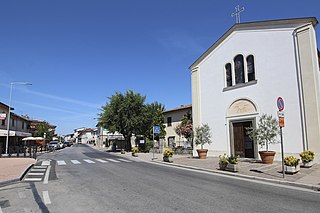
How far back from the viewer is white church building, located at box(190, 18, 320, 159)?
15141 mm

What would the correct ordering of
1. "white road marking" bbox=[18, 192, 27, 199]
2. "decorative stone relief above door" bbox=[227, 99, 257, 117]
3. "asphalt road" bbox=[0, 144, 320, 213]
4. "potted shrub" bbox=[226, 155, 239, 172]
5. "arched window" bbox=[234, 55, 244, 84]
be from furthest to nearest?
1. "arched window" bbox=[234, 55, 244, 84]
2. "decorative stone relief above door" bbox=[227, 99, 257, 117]
3. "potted shrub" bbox=[226, 155, 239, 172]
4. "white road marking" bbox=[18, 192, 27, 199]
5. "asphalt road" bbox=[0, 144, 320, 213]

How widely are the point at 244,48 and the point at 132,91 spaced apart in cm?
1970

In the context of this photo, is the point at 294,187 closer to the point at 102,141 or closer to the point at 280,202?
the point at 280,202

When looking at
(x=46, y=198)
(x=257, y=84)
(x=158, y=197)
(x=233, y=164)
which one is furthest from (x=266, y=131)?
(x=46, y=198)

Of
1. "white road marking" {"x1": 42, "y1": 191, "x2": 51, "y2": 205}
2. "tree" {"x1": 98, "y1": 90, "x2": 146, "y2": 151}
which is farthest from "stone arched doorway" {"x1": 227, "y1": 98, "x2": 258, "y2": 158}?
"tree" {"x1": 98, "y1": 90, "x2": 146, "y2": 151}

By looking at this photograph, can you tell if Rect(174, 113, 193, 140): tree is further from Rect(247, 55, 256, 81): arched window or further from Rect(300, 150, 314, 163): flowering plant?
Rect(300, 150, 314, 163): flowering plant

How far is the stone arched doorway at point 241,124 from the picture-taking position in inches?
705

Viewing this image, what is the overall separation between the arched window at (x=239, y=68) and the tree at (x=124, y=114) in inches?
677

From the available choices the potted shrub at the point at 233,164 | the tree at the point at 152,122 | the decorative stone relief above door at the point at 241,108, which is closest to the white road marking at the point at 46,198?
the potted shrub at the point at 233,164

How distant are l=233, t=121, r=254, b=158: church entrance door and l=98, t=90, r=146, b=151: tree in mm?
17017

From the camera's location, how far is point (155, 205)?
5.97 meters

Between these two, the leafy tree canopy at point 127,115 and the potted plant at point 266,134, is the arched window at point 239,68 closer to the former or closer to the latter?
the potted plant at point 266,134

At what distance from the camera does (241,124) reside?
61.2ft

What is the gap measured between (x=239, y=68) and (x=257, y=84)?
233 centimetres
